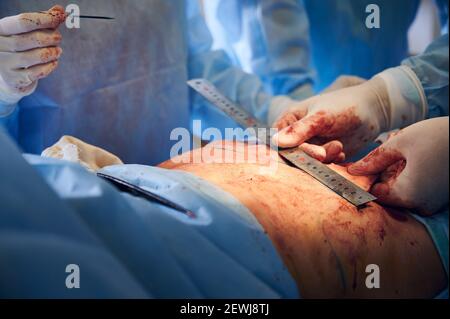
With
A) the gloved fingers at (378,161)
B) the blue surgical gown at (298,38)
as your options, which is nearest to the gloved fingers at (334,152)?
the gloved fingers at (378,161)

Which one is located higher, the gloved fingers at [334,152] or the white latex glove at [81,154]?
the white latex glove at [81,154]

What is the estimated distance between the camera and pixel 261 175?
1221 millimetres

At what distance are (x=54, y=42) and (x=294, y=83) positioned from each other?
1.26 metres

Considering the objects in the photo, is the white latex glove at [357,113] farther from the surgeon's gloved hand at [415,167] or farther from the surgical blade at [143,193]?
the surgical blade at [143,193]

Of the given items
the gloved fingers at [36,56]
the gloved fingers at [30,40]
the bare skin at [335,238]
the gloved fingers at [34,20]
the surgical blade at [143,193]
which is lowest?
the bare skin at [335,238]

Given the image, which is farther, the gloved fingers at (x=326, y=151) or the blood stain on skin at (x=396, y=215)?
the gloved fingers at (x=326, y=151)

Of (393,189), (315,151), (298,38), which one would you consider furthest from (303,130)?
(298,38)

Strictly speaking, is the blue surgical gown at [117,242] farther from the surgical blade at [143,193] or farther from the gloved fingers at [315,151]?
the gloved fingers at [315,151]

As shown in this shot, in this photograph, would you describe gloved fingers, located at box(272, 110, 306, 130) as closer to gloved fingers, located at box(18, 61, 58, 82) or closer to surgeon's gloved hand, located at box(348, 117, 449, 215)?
surgeon's gloved hand, located at box(348, 117, 449, 215)

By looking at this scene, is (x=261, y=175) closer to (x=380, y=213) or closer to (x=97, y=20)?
(x=380, y=213)

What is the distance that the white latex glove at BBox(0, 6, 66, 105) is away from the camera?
120 cm

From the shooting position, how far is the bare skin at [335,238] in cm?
98

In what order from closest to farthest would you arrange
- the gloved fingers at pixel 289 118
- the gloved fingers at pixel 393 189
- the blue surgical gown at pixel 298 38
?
the gloved fingers at pixel 393 189, the gloved fingers at pixel 289 118, the blue surgical gown at pixel 298 38

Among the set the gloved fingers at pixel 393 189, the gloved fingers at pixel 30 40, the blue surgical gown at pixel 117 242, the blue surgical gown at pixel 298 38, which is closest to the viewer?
the blue surgical gown at pixel 117 242
